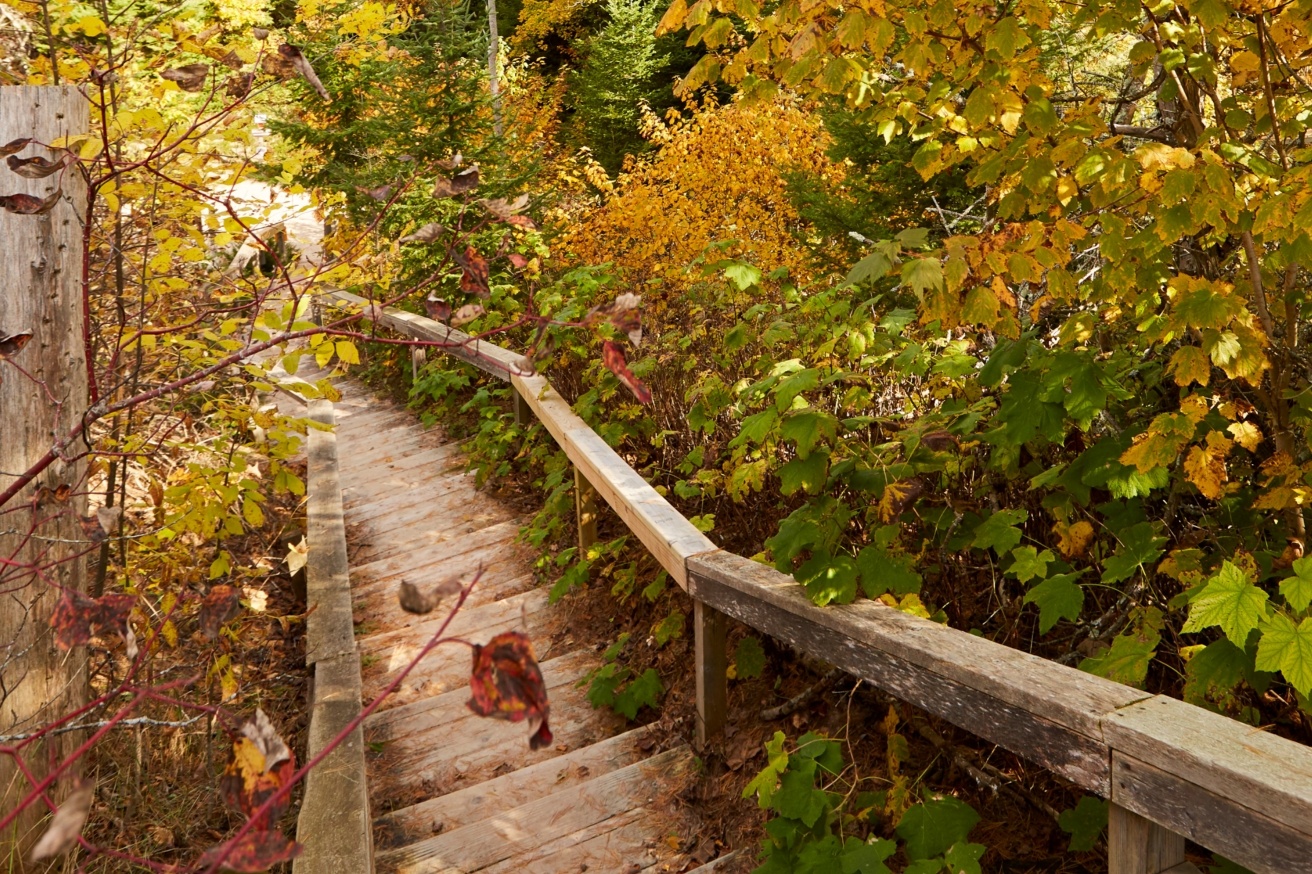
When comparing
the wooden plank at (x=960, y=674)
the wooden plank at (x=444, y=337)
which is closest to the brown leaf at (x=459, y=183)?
the wooden plank at (x=960, y=674)

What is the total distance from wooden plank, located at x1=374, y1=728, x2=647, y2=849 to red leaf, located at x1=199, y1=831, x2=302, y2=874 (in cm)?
240

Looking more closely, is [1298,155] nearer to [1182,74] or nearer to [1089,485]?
[1182,74]

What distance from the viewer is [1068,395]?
8.61ft

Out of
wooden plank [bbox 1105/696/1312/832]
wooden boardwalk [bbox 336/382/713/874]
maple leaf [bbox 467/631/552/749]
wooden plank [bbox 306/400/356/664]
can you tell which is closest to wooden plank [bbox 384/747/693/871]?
wooden boardwalk [bbox 336/382/713/874]

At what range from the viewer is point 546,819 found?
10.9 feet

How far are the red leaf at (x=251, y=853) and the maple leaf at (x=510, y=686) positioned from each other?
0.28m

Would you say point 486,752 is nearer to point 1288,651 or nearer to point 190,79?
point 190,79

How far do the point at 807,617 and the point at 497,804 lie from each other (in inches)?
59.0

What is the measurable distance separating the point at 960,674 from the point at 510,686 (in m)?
1.38

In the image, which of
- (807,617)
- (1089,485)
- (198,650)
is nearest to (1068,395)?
(1089,485)

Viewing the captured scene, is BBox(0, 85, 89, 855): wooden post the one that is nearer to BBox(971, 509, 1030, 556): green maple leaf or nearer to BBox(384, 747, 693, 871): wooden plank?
BBox(384, 747, 693, 871): wooden plank

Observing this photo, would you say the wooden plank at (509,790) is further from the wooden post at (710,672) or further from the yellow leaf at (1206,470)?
the yellow leaf at (1206,470)

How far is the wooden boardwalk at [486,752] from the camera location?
10.5ft

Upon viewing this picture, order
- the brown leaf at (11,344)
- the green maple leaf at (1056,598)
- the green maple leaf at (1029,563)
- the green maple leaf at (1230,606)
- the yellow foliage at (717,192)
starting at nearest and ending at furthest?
1. the brown leaf at (11,344)
2. the green maple leaf at (1230,606)
3. the green maple leaf at (1056,598)
4. the green maple leaf at (1029,563)
5. the yellow foliage at (717,192)
